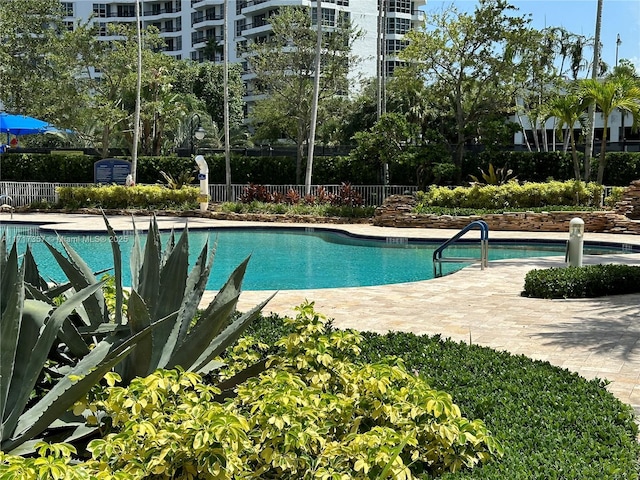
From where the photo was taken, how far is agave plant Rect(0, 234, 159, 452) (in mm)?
3248

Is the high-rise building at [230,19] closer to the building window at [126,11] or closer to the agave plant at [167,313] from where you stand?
the building window at [126,11]

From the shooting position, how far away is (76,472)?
2.56m

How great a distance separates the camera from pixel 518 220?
2241 centimetres

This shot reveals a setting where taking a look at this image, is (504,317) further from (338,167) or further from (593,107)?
(338,167)

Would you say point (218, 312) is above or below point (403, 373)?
above

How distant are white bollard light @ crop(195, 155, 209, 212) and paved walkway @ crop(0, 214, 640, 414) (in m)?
16.2

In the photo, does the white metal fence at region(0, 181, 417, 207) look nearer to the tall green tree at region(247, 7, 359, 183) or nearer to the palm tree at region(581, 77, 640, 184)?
the tall green tree at region(247, 7, 359, 183)

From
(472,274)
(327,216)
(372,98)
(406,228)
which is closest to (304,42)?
(327,216)

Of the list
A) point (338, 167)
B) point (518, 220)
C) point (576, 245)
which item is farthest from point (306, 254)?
point (338, 167)

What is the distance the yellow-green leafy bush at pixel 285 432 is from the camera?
3.04 meters

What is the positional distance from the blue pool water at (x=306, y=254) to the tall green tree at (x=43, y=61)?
10062mm

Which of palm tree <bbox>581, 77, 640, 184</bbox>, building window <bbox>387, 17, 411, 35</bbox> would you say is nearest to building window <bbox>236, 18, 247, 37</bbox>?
building window <bbox>387, 17, 411, 35</bbox>

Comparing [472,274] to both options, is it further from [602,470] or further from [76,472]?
[76,472]

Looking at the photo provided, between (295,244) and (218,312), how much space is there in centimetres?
1730
